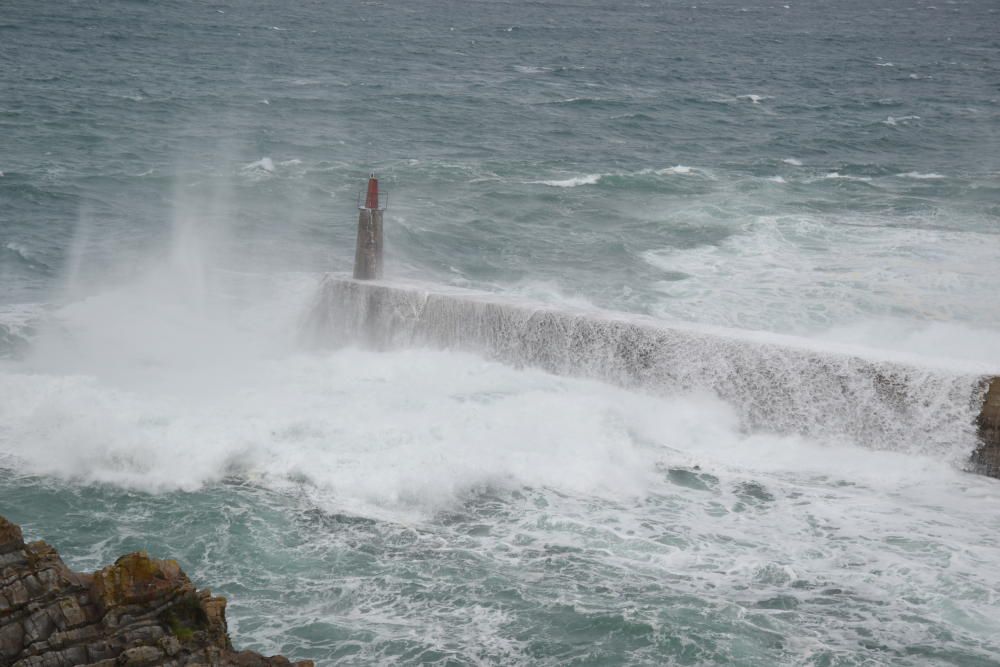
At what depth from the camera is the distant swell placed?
1867 centimetres

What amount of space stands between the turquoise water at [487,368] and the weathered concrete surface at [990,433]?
340 millimetres

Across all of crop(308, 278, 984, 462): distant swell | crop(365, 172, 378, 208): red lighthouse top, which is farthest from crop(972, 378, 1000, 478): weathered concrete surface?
crop(365, 172, 378, 208): red lighthouse top

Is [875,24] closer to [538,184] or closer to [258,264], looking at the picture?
[538,184]

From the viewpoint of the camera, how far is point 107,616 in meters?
10.7

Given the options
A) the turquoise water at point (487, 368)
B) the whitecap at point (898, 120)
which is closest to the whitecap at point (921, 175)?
the turquoise water at point (487, 368)

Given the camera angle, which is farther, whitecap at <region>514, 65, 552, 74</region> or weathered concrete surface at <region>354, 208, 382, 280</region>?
whitecap at <region>514, 65, 552, 74</region>

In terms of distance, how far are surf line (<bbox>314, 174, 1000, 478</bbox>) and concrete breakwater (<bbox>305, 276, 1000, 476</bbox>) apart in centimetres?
2

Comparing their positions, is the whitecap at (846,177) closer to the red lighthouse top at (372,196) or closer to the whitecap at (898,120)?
the whitecap at (898,120)

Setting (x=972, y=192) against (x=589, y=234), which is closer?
(x=589, y=234)

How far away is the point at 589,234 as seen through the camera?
32.5 metres

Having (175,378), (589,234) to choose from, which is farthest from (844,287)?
(175,378)

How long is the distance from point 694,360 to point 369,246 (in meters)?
7.16

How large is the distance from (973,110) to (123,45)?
44.5 metres

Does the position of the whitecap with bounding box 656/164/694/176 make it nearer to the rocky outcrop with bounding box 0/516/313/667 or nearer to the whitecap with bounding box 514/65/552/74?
the whitecap with bounding box 514/65/552/74
